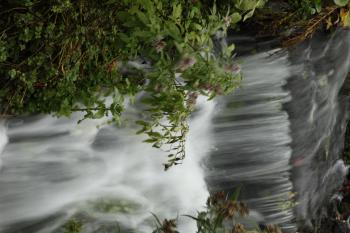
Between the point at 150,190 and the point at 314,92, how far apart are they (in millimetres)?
1817

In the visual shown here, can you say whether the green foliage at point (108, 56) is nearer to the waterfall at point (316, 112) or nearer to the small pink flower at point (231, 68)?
the small pink flower at point (231, 68)

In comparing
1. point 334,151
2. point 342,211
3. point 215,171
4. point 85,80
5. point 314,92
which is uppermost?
point 85,80

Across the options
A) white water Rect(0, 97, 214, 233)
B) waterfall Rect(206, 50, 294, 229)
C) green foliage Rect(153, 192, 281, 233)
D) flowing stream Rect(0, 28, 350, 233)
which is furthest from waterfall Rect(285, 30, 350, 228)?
green foliage Rect(153, 192, 281, 233)

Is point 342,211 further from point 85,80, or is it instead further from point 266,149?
point 85,80

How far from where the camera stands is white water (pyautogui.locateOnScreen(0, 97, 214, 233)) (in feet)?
10.5

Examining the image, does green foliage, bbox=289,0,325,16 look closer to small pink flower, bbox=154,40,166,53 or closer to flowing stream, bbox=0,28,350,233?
flowing stream, bbox=0,28,350,233

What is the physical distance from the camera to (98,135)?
11.1 ft

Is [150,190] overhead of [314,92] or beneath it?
beneath

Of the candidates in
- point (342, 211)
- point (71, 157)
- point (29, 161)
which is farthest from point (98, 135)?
point (342, 211)

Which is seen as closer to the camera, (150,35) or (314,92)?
(150,35)

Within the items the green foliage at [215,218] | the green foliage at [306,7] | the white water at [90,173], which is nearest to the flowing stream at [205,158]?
the white water at [90,173]

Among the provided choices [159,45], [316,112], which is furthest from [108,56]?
[316,112]

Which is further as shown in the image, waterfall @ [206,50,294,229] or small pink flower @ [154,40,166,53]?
waterfall @ [206,50,294,229]

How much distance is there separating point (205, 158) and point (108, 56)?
1.56m
